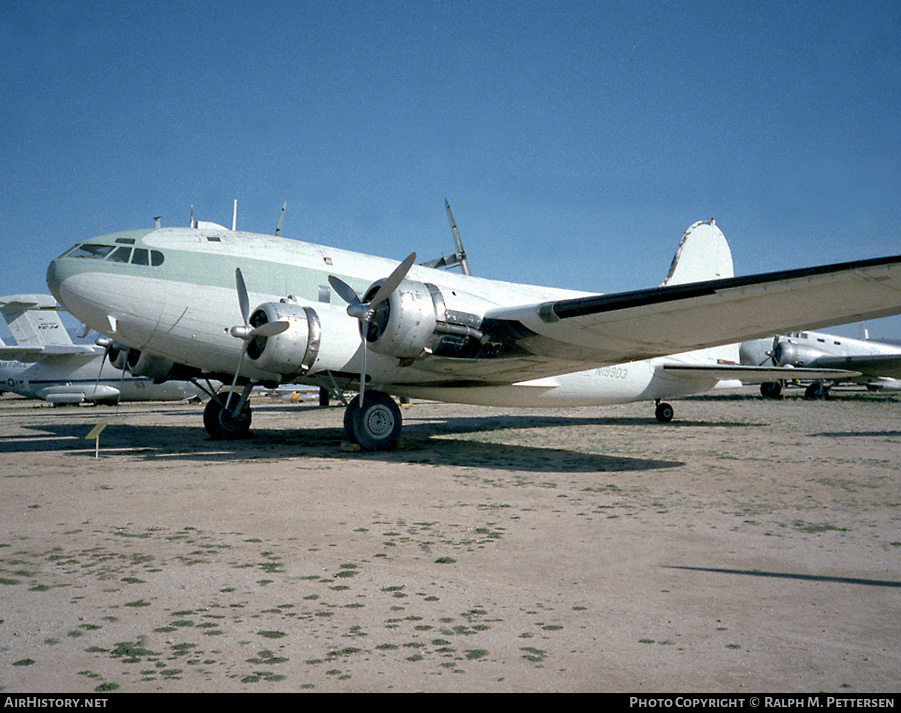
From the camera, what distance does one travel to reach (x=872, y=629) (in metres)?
3.58

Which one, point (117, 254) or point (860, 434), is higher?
point (117, 254)

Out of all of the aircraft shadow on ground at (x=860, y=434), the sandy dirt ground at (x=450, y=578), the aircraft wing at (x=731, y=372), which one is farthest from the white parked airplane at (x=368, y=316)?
the aircraft wing at (x=731, y=372)

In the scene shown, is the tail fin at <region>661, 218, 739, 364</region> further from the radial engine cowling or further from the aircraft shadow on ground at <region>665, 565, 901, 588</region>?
the aircraft shadow on ground at <region>665, 565, 901, 588</region>

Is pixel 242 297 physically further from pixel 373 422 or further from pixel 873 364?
pixel 873 364

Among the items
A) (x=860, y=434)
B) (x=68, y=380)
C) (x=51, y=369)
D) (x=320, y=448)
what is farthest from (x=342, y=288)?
(x=51, y=369)

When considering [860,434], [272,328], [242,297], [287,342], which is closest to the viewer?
[272,328]

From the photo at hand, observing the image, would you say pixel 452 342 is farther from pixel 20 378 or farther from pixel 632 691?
pixel 20 378

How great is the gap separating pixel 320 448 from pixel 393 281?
3.94 metres

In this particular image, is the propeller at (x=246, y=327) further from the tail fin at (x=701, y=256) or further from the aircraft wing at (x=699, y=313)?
the tail fin at (x=701, y=256)

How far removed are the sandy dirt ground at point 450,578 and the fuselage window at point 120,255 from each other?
389 cm

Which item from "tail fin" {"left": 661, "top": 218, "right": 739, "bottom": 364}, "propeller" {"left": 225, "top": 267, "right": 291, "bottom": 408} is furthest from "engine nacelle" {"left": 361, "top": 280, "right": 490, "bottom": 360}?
"tail fin" {"left": 661, "top": 218, "right": 739, "bottom": 364}

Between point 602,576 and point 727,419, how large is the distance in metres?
18.2

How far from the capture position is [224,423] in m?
15.2

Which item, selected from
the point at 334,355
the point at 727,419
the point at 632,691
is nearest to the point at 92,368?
the point at 334,355
